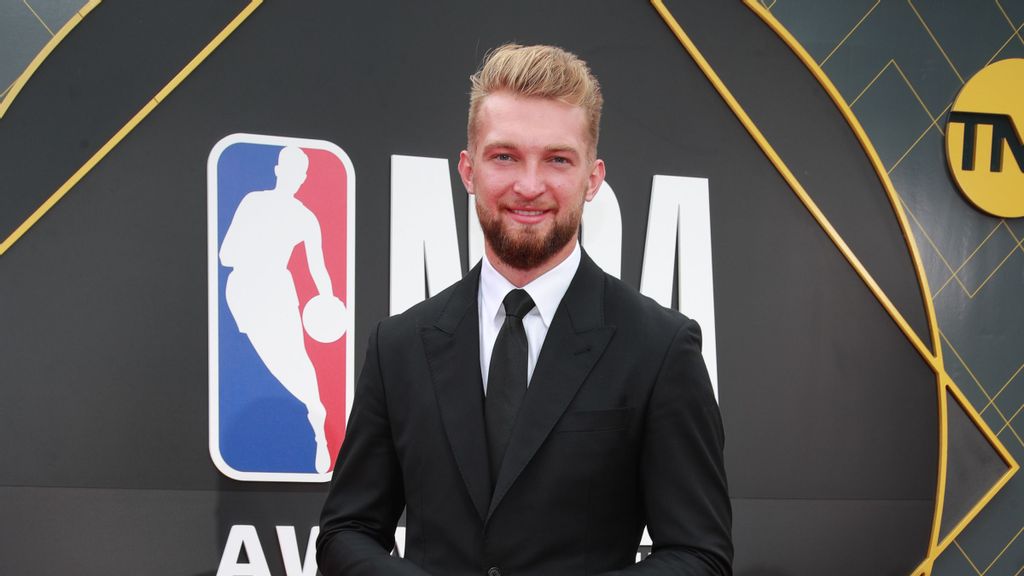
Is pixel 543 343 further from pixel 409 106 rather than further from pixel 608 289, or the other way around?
pixel 409 106

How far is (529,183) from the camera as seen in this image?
3.78 feet

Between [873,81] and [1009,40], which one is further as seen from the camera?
[1009,40]

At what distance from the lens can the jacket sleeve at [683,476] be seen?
1101 mm

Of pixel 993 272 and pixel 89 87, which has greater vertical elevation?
pixel 89 87

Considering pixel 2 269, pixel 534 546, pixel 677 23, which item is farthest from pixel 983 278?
pixel 2 269

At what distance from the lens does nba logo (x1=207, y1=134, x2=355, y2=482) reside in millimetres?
2301

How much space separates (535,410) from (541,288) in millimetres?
174

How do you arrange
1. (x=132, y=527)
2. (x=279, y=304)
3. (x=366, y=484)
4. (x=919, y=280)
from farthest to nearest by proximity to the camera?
(x=919, y=280), (x=279, y=304), (x=132, y=527), (x=366, y=484)

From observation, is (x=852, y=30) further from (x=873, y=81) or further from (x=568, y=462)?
(x=568, y=462)

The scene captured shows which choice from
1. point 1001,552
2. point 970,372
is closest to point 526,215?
point 970,372

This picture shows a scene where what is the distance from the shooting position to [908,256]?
290cm

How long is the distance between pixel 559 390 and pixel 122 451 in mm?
1513

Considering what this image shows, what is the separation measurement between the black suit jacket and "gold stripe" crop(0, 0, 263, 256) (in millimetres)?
1395

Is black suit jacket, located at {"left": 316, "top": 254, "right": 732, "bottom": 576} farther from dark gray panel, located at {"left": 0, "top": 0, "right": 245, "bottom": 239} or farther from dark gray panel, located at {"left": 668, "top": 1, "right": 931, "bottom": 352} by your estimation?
dark gray panel, located at {"left": 668, "top": 1, "right": 931, "bottom": 352}
